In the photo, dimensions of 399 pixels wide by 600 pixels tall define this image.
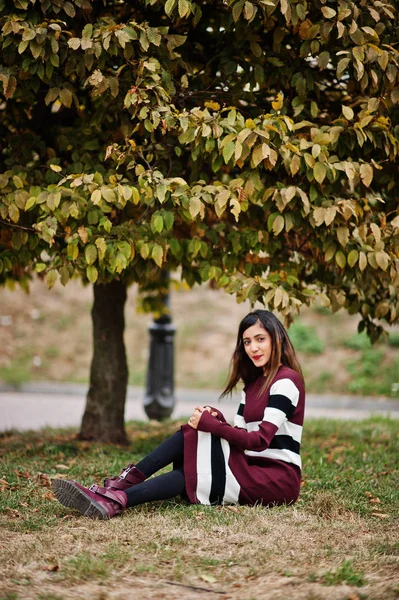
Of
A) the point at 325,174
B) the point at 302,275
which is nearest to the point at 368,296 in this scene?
the point at 302,275

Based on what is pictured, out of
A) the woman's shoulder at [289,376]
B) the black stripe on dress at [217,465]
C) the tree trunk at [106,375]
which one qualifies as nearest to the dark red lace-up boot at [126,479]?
the black stripe on dress at [217,465]

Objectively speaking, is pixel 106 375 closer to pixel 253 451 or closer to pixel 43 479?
pixel 43 479

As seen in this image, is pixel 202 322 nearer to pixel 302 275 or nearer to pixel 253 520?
pixel 302 275

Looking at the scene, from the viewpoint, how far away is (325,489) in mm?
5367

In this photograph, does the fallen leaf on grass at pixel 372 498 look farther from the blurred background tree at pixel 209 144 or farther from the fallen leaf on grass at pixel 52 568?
the fallen leaf on grass at pixel 52 568

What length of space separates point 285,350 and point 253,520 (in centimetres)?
110

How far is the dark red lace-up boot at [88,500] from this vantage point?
4234mm

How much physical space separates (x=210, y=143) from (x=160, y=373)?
221 inches

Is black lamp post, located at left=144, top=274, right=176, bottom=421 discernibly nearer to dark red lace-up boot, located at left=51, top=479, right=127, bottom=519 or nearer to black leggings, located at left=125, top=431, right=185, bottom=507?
black leggings, located at left=125, top=431, right=185, bottom=507

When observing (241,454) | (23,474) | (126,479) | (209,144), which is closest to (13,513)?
(126,479)

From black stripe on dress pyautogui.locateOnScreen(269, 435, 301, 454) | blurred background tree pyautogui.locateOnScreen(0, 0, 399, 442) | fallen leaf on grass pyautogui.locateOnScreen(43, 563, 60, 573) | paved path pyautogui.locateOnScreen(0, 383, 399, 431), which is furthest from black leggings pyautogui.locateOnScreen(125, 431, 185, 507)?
paved path pyautogui.locateOnScreen(0, 383, 399, 431)

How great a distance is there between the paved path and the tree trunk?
119 inches

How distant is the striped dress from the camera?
14.7 feet

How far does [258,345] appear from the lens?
189 inches
